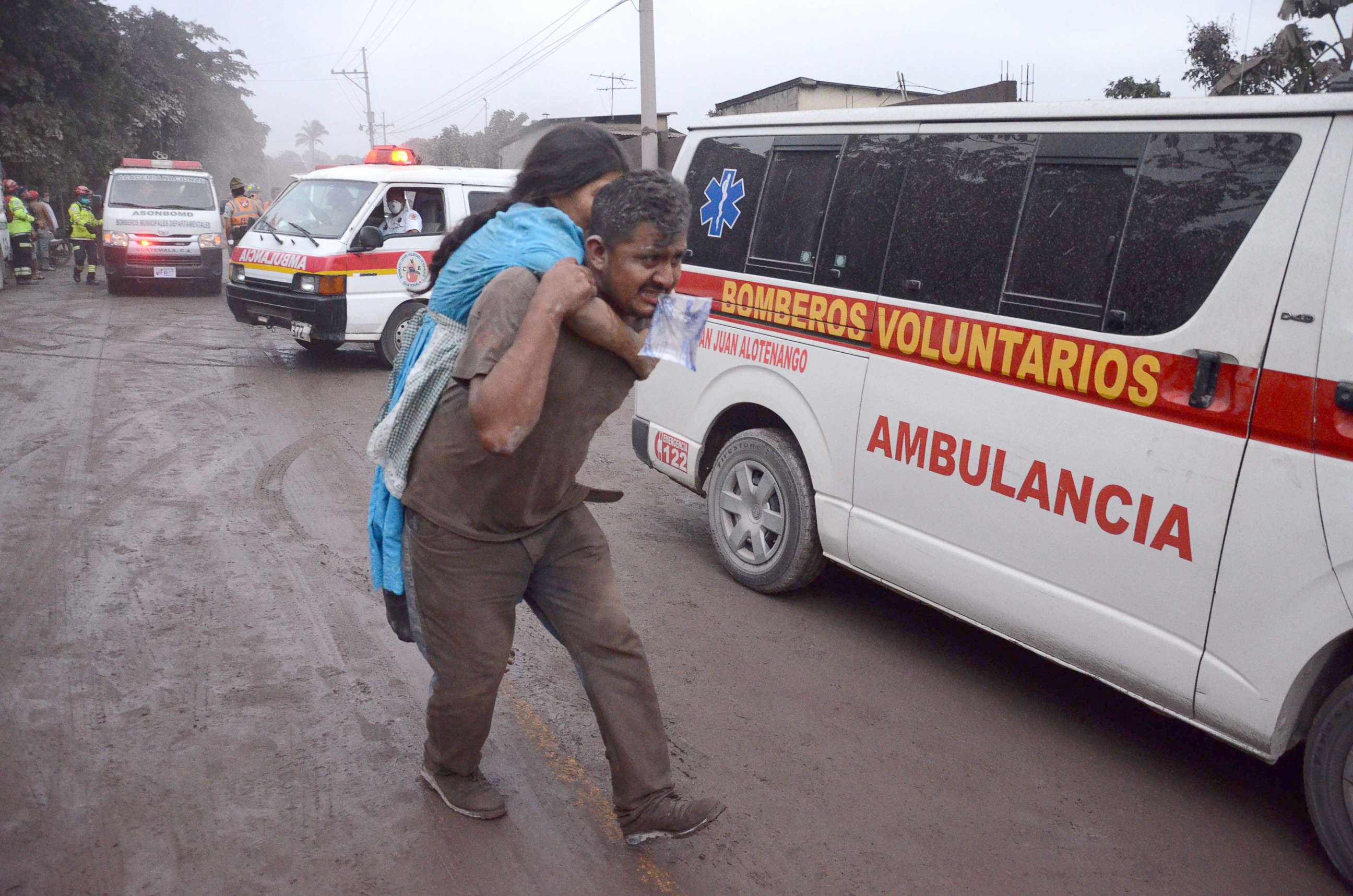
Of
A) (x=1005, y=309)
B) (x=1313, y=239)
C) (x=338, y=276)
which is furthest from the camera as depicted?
(x=338, y=276)

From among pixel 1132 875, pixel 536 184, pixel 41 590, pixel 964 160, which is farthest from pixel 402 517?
pixel 41 590

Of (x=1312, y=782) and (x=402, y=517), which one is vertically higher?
(x=402, y=517)

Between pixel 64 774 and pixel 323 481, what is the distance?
11.3 ft

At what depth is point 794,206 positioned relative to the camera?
4.74 metres

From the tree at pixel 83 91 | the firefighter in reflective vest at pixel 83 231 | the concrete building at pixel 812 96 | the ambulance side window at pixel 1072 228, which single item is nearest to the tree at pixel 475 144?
the tree at pixel 83 91

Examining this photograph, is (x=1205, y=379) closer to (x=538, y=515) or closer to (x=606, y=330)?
(x=606, y=330)

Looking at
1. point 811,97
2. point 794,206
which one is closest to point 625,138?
point 811,97

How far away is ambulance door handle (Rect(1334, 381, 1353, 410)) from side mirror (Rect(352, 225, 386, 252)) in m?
8.13

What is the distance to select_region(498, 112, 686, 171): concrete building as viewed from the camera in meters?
19.6

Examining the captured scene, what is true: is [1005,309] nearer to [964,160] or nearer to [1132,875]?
[964,160]

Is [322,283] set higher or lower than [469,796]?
higher

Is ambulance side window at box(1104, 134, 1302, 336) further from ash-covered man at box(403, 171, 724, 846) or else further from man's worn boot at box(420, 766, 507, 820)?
man's worn boot at box(420, 766, 507, 820)

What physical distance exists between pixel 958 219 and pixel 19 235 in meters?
19.0

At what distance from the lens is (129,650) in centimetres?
409
